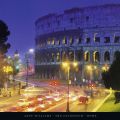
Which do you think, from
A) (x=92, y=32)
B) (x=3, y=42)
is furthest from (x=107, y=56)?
(x=3, y=42)

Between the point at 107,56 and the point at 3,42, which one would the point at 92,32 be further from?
the point at 3,42

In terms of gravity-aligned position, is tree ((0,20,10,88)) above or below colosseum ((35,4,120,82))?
below

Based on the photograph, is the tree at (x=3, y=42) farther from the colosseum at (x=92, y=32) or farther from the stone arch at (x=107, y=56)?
the stone arch at (x=107, y=56)

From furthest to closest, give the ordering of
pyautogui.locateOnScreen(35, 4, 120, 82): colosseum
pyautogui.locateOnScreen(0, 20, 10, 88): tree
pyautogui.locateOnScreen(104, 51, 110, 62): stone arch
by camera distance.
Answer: pyautogui.locateOnScreen(104, 51, 110, 62): stone arch, pyautogui.locateOnScreen(35, 4, 120, 82): colosseum, pyautogui.locateOnScreen(0, 20, 10, 88): tree

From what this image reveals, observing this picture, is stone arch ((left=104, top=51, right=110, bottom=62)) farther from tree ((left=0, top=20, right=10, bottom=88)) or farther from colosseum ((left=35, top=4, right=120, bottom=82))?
tree ((left=0, top=20, right=10, bottom=88))

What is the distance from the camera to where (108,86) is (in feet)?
69.9

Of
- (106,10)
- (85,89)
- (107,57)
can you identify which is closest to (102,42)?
(107,57)

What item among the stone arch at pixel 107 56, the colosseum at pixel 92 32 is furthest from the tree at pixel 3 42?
the stone arch at pixel 107 56

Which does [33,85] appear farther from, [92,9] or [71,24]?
[71,24]

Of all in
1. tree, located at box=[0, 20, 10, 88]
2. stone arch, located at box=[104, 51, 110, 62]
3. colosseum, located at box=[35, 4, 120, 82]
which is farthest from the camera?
stone arch, located at box=[104, 51, 110, 62]

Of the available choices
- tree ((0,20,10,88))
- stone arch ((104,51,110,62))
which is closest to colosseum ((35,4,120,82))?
stone arch ((104,51,110,62))

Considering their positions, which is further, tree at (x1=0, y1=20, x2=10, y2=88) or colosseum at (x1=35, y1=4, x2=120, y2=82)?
colosseum at (x1=35, y1=4, x2=120, y2=82)

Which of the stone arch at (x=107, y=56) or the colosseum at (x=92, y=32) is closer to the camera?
the colosseum at (x=92, y=32)
